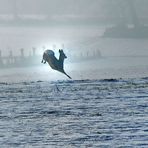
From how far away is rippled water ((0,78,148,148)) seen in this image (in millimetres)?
6303

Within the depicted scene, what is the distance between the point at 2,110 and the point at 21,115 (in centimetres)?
56

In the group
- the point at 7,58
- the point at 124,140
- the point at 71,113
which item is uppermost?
the point at 7,58

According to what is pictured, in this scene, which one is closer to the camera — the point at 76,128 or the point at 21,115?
the point at 76,128

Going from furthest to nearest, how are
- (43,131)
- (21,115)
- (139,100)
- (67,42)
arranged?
(67,42) → (139,100) → (21,115) → (43,131)

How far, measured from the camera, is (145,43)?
77.4 metres

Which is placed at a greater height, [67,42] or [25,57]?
[67,42]

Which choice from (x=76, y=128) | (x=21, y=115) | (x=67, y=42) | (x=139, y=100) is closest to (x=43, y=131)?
(x=76, y=128)

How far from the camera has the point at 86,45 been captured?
81188 mm

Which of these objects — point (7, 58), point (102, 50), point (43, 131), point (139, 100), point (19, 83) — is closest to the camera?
point (43, 131)

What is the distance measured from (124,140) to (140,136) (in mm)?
245

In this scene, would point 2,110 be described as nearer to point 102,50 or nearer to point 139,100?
point 139,100

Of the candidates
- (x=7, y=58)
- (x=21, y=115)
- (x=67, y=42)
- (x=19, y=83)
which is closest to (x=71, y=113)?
(x=21, y=115)

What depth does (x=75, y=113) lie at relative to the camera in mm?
7797

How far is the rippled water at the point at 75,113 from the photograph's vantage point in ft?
20.7
